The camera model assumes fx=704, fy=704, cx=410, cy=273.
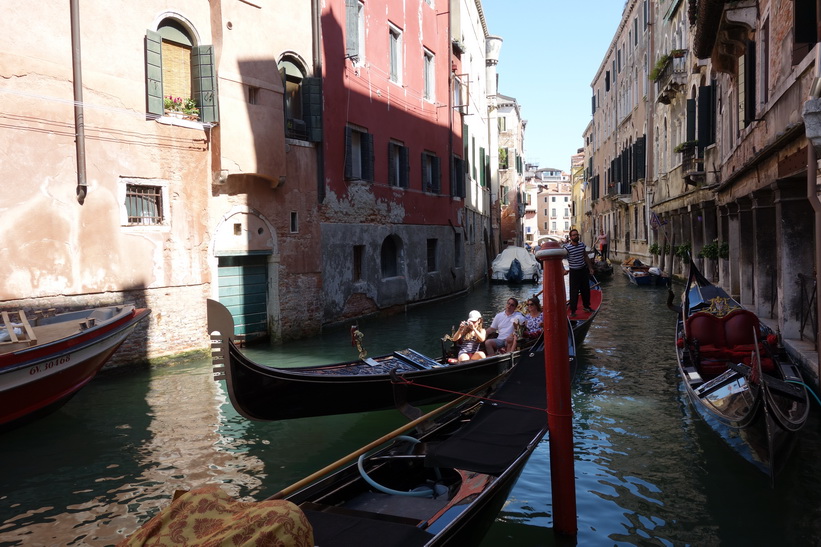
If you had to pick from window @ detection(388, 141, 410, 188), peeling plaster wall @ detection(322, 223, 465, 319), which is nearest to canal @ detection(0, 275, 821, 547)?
peeling plaster wall @ detection(322, 223, 465, 319)

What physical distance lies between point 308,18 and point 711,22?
6127mm

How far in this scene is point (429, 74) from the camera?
1678cm

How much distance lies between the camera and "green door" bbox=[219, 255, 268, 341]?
1012 centimetres

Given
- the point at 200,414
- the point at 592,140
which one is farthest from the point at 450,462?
the point at 592,140

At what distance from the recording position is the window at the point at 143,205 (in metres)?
8.83

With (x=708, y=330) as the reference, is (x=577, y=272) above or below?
above

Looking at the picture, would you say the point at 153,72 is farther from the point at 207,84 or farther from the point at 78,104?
the point at 78,104

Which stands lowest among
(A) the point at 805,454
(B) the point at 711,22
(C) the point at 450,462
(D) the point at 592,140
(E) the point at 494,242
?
(A) the point at 805,454

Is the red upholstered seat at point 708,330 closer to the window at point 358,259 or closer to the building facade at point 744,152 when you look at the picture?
the building facade at point 744,152

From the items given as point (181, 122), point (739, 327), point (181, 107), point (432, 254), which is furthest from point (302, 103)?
point (739, 327)

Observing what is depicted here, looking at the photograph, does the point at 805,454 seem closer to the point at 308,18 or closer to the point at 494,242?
the point at 308,18

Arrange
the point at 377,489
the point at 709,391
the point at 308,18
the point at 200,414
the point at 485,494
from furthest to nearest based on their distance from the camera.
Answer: the point at 308,18, the point at 200,414, the point at 709,391, the point at 377,489, the point at 485,494

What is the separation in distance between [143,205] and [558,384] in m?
6.85

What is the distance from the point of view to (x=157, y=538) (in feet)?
7.46
